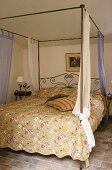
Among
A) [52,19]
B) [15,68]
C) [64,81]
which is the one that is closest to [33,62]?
[15,68]

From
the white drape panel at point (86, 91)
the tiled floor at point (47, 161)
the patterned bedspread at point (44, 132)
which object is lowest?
the tiled floor at point (47, 161)

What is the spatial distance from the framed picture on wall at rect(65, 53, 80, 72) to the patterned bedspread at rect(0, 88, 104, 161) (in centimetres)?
216

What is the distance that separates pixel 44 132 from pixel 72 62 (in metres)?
2.84

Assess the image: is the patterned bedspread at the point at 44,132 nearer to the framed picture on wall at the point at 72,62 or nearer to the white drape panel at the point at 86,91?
the white drape panel at the point at 86,91

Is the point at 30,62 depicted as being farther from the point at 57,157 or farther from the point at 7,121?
the point at 57,157

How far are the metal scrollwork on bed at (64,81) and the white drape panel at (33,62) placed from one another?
507mm

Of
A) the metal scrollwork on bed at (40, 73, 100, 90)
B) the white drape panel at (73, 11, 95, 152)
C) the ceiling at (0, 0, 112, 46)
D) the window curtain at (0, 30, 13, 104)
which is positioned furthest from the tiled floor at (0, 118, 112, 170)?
the ceiling at (0, 0, 112, 46)

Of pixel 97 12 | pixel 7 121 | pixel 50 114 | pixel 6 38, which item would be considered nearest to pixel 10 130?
pixel 7 121

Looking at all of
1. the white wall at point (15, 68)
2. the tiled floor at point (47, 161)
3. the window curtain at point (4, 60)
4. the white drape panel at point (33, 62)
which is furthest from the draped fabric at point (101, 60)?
the white wall at point (15, 68)

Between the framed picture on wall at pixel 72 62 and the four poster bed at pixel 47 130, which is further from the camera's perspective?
the framed picture on wall at pixel 72 62

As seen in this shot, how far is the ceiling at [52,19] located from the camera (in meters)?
3.58

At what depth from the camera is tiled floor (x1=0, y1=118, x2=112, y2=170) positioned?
2793 mm

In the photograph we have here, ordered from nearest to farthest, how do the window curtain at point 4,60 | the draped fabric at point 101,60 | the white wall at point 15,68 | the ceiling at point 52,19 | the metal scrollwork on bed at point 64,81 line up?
the ceiling at point 52,19 → the window curtain at point 4,60 → the draped fabric at point 101,60 → the metal scrollwork on bed at point 64,81 → the white wall at point 15,68

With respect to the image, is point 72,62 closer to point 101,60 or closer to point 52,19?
point 101,60
